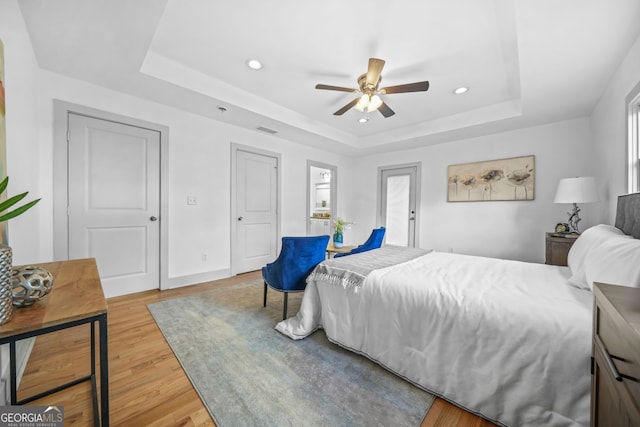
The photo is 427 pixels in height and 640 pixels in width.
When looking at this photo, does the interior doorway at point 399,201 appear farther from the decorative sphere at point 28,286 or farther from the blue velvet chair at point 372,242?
the decorative sphere at point 28,286

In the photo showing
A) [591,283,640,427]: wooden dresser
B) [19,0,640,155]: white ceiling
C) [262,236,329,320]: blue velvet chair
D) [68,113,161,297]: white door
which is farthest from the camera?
[68,113,161,297]: white door

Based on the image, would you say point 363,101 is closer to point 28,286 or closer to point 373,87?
point 373,87

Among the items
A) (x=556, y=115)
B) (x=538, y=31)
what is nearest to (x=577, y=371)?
(x=538, y=31)

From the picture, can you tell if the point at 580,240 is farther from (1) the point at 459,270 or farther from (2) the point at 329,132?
(2) the point at 329,132

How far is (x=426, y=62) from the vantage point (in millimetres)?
2500

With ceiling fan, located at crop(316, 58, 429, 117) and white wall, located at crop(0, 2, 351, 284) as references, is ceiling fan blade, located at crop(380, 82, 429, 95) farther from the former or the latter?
white wall, located at crop(0, 2, 351, 284)

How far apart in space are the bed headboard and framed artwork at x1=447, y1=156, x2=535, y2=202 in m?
1.93

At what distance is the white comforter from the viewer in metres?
1.09

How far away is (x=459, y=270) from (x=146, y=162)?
3.55m

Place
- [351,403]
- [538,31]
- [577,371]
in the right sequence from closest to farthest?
[577,371], [351,403], [538,31]

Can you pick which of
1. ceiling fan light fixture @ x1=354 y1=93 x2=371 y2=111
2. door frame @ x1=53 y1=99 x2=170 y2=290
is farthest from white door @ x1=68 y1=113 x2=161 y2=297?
ceiling fan light fixture @ x1=354 y1=93 x2=371 y2=111

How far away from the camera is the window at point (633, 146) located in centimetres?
200

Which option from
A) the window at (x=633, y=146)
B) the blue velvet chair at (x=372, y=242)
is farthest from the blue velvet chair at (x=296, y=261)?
the window at (x=633, y=146)

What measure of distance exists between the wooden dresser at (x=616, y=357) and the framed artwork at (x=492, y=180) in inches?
143
